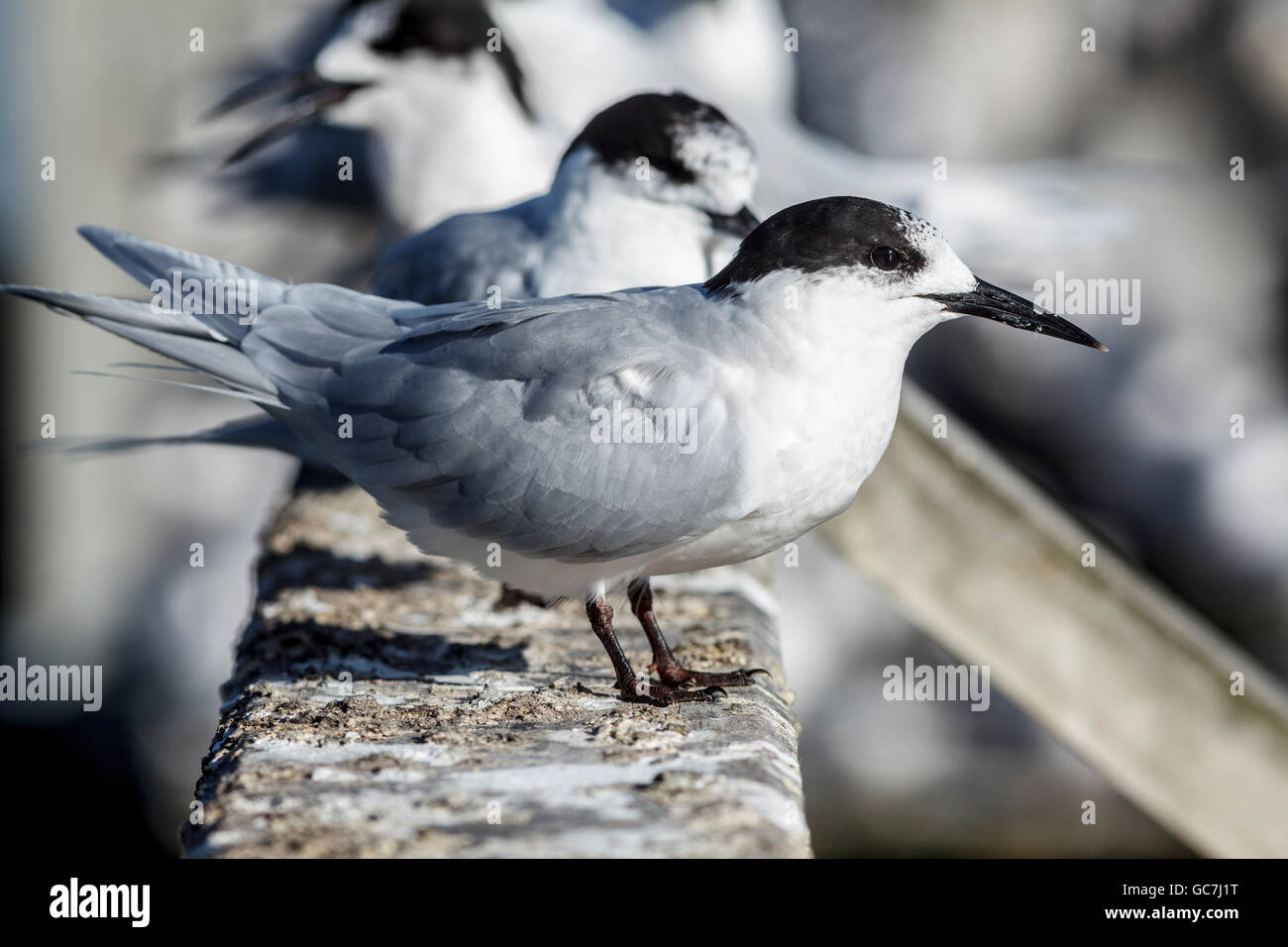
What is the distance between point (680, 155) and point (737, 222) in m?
0.22

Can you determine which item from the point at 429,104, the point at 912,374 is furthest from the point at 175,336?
the point at 912,374

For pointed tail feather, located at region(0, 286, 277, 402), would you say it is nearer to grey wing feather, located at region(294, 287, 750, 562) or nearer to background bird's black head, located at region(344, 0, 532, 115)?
grey wing feather, located at region(294, 287, 750, 562)

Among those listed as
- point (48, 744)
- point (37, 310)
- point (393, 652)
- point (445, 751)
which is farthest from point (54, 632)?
point (445, 751)

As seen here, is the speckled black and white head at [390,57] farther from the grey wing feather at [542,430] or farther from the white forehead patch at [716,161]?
the grey wing feather at [542,430]

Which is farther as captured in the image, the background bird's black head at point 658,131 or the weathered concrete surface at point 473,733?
the background bird's black head at point 658,131

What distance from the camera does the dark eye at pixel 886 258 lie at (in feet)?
8.09

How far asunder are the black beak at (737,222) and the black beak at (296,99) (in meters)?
2.03

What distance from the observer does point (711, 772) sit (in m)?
2.26

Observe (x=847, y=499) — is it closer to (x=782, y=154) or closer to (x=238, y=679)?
(x=238, y=679)

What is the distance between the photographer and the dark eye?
Result: 97.1 inches

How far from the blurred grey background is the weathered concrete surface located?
3.52m

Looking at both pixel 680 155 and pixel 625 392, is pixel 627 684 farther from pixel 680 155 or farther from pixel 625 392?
pixel 680 155

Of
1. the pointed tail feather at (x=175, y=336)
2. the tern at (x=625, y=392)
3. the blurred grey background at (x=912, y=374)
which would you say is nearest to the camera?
the tern at (x=625, y=392)

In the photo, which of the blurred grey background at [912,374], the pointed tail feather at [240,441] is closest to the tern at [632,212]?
the pointed tail feather at [240,441]
